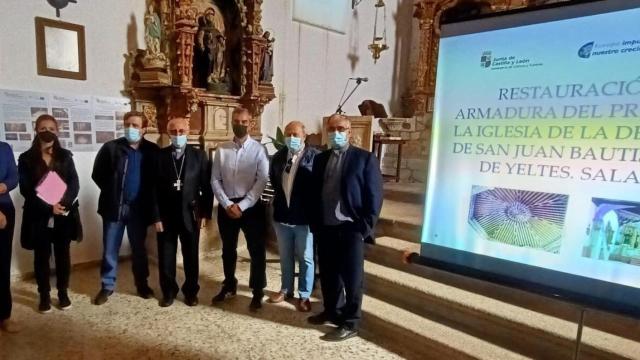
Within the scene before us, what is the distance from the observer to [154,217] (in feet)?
8.79

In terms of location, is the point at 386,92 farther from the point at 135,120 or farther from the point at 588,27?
the point at 588,27

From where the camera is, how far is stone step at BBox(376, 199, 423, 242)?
3.36m

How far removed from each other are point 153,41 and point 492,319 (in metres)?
3.47

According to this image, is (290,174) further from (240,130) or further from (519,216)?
(519,216)

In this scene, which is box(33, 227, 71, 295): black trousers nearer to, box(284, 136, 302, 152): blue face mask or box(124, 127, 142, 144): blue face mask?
box(124, 127, 142, 144): blue face mask

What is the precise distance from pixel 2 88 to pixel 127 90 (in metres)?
0.88

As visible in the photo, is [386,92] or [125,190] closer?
[125,190]

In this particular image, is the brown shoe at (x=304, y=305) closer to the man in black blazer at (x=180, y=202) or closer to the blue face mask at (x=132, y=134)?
the man in black blazer at (x=180, y=202)

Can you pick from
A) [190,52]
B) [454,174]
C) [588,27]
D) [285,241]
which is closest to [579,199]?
[454,174]

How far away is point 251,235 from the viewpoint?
8.95 ft

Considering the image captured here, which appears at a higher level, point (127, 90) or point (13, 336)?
point (127, 90)

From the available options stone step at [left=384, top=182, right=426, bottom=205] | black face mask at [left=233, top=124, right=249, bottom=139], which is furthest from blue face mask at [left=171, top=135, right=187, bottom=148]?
stone step at [left=384, top=182, right=426, bottom=205]

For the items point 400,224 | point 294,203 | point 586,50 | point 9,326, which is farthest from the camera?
point 400,224

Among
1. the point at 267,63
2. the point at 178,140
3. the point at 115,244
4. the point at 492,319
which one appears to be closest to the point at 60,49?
the point at 178,140
